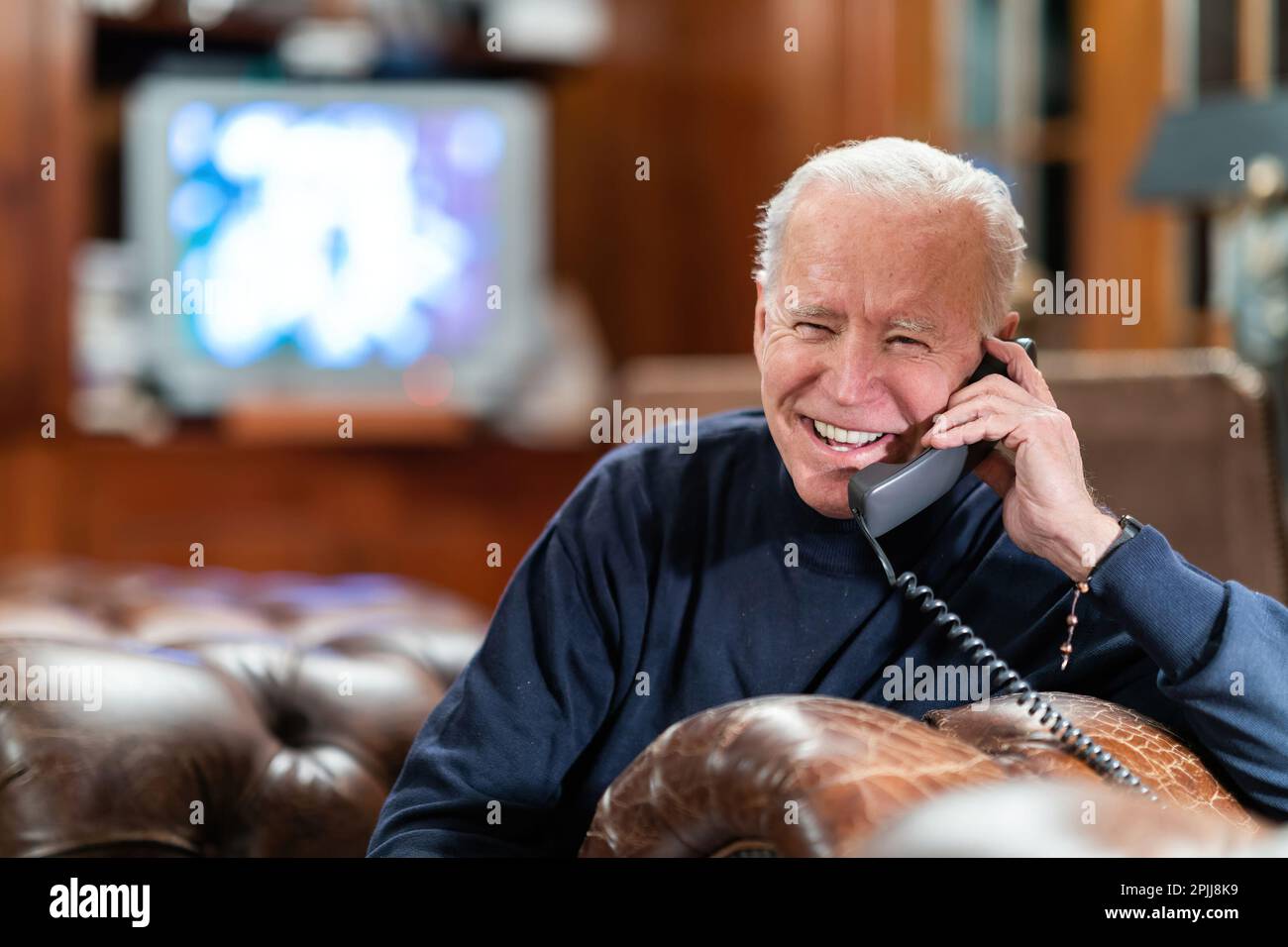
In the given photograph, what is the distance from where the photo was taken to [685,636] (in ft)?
3.57

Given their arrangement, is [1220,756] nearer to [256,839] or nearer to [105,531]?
[256,839]

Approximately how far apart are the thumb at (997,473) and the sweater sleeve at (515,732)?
0.29 metres

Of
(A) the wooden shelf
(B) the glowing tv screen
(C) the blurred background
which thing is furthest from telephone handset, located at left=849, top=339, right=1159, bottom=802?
(B) the glowing tv screen

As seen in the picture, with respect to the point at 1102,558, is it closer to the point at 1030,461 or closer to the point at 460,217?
the point at 1030,461

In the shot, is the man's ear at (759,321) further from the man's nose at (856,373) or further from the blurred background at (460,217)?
the blurred background at (460,217)

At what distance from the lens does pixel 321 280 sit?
11.8 feet

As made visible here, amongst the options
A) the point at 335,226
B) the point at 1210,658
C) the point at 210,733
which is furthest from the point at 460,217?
the point at 1210,658

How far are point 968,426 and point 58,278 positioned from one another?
2.82 metres

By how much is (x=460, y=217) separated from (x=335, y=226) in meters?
0.31

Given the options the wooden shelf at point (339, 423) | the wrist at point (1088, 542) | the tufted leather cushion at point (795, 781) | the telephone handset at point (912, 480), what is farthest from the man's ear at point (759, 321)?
the wooden shelf at point (339, 423)

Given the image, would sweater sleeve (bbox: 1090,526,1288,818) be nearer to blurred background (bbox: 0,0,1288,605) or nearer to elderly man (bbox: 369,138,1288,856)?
elderly man (bbox: 369,138,1288,856)

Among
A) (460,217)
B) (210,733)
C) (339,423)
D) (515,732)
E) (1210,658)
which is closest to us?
(1210,658)

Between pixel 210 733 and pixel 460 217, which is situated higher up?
pixel 460 217
